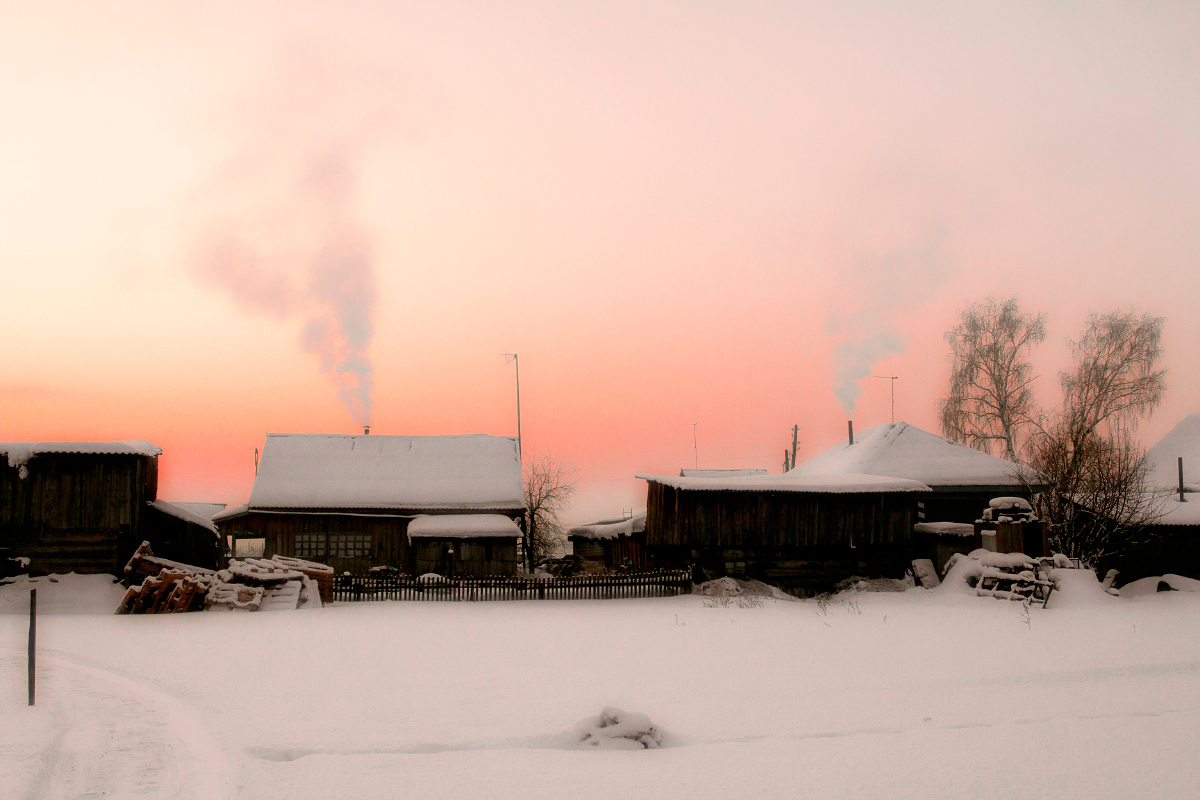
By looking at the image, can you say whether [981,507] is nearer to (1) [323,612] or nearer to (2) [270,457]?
(1) [323,612]

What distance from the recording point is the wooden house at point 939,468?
113ft

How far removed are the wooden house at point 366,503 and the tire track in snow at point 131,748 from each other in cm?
2020

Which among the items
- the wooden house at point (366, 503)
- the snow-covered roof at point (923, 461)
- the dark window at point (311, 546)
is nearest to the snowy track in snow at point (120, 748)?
the wooden house at point (366, 503)

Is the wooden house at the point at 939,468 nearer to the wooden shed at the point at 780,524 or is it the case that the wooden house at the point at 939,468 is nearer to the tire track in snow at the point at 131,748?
the wooden shed at the point at 780,524

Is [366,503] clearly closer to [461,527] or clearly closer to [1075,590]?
[461,527]

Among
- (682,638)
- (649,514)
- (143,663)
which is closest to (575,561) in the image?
(649,514)

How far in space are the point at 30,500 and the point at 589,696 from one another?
69.1ft

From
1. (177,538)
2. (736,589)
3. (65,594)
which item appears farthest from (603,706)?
(177,538)

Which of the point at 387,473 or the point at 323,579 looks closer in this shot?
the point at 323,579

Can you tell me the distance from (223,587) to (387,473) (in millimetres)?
13819

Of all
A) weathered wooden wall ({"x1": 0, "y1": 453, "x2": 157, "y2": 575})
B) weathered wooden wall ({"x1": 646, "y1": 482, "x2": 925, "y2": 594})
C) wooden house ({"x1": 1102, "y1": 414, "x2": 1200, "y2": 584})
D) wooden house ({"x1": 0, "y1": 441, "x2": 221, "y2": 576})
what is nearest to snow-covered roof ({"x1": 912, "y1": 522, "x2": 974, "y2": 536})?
weathered wooden wall ({"x1": 646, "y1": 482, "x2": 925, "y2": 594})

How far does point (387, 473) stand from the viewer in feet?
114

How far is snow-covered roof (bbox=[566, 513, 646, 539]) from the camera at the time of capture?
3384 cm

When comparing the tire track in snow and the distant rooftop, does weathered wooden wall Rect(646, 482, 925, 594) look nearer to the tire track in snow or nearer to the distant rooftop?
the distant rooftop
